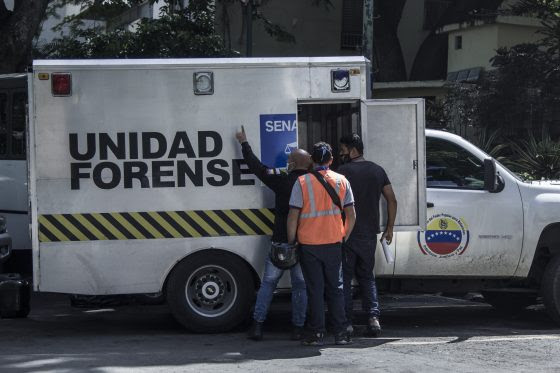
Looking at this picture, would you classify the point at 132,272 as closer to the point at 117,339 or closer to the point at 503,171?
the point at 117,339

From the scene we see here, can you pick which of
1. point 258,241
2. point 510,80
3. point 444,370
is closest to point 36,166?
point 258,241

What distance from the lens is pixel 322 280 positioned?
820 cm

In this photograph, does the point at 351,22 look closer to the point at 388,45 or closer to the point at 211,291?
the point at 388,45

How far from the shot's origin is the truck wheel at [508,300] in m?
10.4

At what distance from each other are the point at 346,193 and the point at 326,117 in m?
1.87

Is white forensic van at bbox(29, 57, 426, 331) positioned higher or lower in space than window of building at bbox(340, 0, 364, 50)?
lower

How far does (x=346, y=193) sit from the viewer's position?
8.24m

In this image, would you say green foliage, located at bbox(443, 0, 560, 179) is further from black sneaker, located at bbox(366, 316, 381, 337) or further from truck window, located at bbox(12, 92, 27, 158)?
black sneaker, located at bbox(366, 316, 381, 337)

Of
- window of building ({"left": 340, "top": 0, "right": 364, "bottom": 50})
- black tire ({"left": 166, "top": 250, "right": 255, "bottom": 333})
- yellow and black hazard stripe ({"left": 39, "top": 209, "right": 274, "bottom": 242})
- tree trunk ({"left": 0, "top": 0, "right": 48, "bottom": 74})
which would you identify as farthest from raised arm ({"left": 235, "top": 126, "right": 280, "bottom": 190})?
window of building ({"left": 340, "top": 0, "right": 364, "bottom": 50})

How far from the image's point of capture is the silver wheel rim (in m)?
8.70

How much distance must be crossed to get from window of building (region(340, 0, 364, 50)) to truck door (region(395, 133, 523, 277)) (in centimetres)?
1725

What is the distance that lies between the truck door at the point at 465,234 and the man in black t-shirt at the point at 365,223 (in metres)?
0.58

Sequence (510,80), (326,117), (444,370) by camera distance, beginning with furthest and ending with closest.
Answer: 1. (510,80)
2. (326,117)
3. (444,370)

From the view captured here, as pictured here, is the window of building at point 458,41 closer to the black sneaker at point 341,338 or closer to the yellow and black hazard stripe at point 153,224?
the yellow and black hazard stripe at point 153,224
